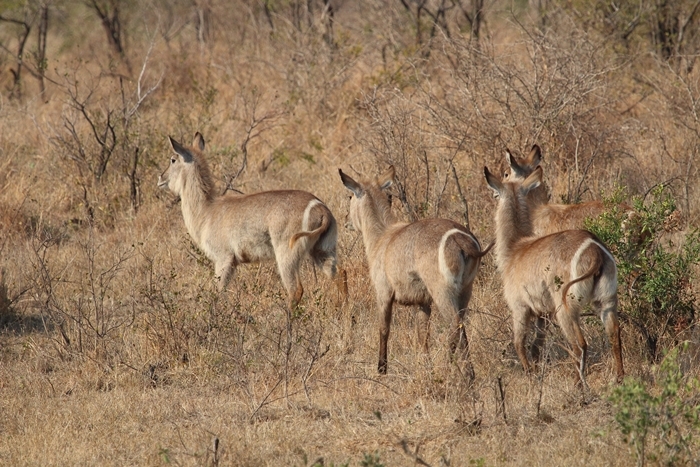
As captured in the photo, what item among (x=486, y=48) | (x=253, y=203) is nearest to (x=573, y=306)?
(x=253, y=203)

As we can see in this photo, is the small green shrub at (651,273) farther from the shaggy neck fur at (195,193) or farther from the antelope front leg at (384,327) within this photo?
the shaggy neck fur at (195,193)

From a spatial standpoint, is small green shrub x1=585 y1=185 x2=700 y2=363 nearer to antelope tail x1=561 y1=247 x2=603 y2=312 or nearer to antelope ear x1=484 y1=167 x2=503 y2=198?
antelope ear x1=484 y1=167 x2=503 y2=198

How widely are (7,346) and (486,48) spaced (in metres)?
6.16

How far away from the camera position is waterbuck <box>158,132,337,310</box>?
7.38m

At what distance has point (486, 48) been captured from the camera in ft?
34.9

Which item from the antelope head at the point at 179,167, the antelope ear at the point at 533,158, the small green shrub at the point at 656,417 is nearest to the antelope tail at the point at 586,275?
the small green shrub at the point at 656,417

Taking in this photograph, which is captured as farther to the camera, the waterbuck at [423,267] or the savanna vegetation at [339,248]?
the waterbuck at [423,267]

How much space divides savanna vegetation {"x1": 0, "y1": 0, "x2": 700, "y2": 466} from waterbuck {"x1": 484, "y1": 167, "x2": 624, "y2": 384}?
0.64 ft

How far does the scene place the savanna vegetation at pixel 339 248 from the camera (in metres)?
5.16

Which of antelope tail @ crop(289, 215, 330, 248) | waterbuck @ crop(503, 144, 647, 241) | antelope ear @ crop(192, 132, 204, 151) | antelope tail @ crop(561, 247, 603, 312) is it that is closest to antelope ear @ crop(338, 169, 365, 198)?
antelope tail @ crop(289, 215, 330, 248)

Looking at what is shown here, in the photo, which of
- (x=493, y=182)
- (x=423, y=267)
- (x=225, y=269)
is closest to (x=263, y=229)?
(x=225, y=269)

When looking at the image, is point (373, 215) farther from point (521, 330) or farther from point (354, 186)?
point (521, 330)

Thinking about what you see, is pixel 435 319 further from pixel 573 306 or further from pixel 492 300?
pixel 573 306

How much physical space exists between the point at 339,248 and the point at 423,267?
267 cm
